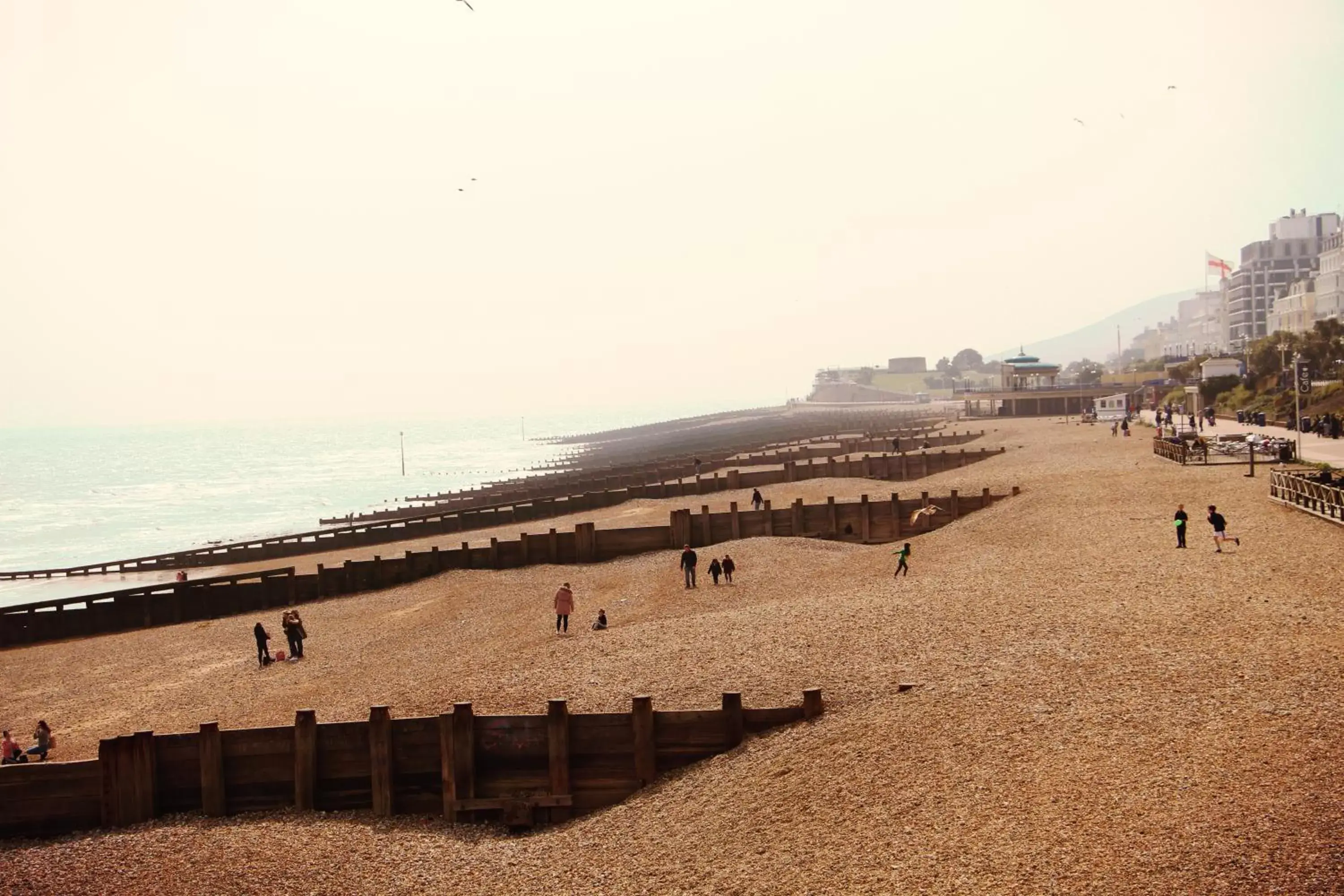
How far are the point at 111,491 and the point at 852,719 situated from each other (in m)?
139

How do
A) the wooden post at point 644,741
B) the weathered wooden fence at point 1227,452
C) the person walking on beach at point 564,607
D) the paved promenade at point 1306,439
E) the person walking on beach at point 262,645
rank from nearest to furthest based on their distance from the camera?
the wooden post at point 644,741 → the person walking on beach at point 564,607 → the person walking on beach at point 262,645 → the weathered wooden fence at point 1227,452 → the paved promenade at point 1306,439

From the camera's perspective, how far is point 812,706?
1631 cm

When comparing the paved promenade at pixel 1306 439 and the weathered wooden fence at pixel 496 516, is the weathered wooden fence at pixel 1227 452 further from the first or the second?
the weathered wooden fence at pixel 496 516

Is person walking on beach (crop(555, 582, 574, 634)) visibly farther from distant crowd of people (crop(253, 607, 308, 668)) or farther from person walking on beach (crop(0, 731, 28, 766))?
person walking on beach (crop(0, 731, 28, 766))

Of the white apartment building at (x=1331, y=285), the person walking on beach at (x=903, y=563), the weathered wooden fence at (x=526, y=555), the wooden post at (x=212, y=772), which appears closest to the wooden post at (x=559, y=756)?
the wooden post at (x=212, y=772)

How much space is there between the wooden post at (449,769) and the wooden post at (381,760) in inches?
32.7

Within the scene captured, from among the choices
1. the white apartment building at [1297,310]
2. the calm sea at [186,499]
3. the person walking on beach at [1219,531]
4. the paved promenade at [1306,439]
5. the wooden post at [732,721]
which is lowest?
the calm sea at [186,499]

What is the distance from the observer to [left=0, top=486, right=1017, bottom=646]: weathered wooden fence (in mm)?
35781

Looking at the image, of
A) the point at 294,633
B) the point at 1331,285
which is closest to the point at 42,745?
the point at 294,633

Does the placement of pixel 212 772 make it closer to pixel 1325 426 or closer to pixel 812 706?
pixel 812 706

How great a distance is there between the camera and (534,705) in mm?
19094

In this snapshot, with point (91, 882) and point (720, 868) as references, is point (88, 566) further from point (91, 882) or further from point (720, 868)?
point (720, 868)

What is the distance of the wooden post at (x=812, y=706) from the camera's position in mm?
16297

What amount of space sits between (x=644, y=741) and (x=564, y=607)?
9.82 m
